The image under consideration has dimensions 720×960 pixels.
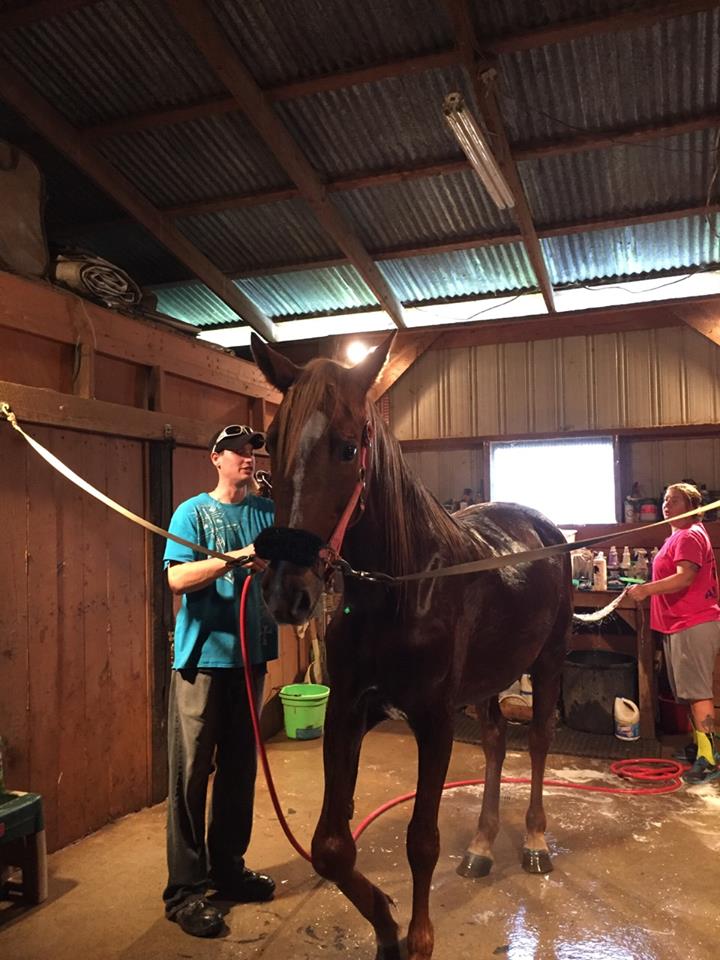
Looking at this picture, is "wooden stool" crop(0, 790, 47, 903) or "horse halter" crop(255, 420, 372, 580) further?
"wooden stool" crop(0, 790, 47, 903)

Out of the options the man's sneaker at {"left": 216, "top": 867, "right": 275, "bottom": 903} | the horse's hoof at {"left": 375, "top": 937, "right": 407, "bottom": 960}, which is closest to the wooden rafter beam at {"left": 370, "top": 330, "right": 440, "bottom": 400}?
the man's sneaker at {"left": 216, "top": 867, "right": 275, "bottom": 903}

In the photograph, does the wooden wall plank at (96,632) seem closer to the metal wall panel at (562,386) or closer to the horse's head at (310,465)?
the horse's head at (310,465)

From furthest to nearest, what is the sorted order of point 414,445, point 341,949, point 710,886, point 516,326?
point 414,445 → point 516,326 → point 710,886 → point 341,949

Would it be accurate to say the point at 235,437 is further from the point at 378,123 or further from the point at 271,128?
the point at 378,123

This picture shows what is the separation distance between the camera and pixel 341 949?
2176 mm

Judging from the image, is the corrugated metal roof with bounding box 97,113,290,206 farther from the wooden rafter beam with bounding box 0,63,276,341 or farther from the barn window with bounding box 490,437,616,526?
the barn window with bounding box 490,437,616,526

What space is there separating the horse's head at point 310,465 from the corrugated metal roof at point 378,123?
2637 mm

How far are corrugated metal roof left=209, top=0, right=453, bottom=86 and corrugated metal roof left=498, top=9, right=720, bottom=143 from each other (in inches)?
18.7

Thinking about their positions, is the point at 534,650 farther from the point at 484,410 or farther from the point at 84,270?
the point at 484,410

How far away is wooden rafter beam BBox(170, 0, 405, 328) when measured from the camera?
10.3 ft

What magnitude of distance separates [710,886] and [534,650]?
3.70 feet

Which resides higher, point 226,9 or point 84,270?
point 226,9

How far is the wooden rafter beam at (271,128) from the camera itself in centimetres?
315

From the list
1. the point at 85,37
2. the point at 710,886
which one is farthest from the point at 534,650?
the point at 85,37
